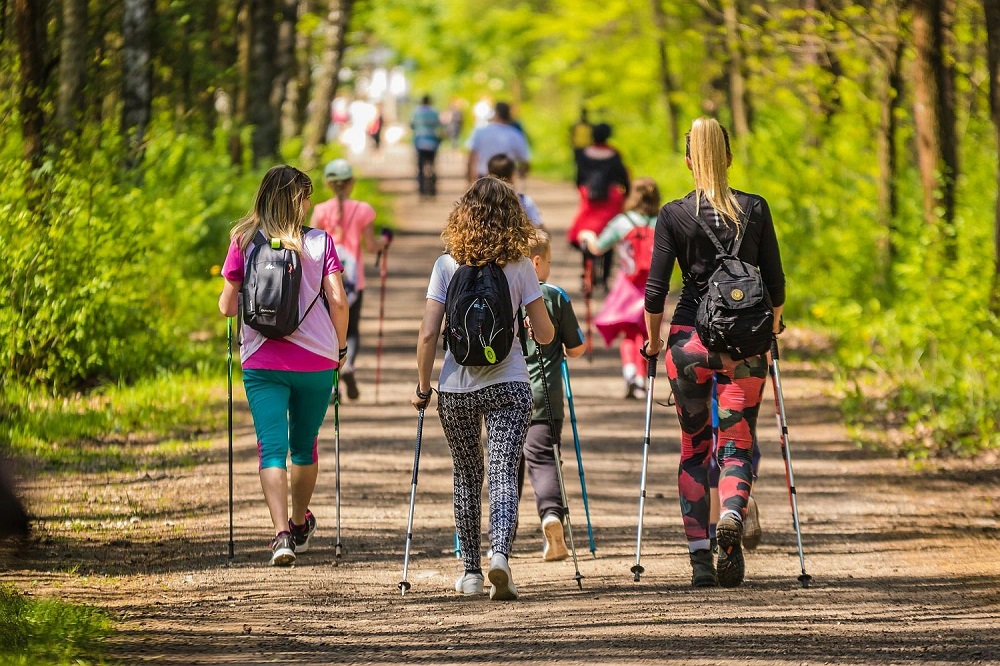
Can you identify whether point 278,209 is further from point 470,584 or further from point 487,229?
point 470,584

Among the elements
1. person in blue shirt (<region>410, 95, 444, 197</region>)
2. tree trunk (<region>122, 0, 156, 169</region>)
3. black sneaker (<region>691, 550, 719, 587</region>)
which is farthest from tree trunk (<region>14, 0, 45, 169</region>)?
person in blue shirt (<region>410, 95, 444, 197</region>)

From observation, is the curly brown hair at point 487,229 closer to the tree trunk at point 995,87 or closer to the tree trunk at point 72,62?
the tree trunk at point 995,87

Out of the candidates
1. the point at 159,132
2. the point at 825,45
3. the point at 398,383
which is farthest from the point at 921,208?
the point at 159,132

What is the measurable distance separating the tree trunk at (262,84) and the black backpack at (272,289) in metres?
16.3

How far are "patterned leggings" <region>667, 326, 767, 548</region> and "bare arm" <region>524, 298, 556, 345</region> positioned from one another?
59 centimetres

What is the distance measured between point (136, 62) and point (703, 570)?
408 inches

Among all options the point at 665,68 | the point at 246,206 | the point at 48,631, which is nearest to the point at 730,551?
the point at 48,631

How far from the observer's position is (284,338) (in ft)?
26.2

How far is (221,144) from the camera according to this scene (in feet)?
65.3

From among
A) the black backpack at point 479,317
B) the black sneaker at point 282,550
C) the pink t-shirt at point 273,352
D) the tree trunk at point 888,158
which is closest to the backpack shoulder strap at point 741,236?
the black backpack at point 479,317

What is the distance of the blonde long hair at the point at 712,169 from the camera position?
24.4ft

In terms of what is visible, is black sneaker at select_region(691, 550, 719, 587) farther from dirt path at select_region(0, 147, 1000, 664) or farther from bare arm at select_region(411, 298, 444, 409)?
bare arm at select_region(411, 298, 444, 409)

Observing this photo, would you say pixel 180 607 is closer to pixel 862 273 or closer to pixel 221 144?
pixel 862 273

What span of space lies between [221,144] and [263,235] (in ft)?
40.4
